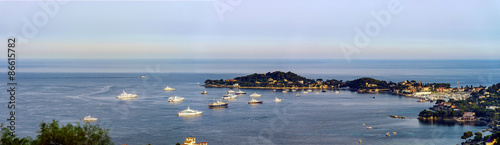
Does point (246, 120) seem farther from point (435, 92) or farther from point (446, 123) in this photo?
point (435, 92)

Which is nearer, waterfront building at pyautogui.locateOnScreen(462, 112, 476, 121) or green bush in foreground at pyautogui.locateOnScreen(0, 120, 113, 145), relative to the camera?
green bush in foreground at pyautogui.locateOnScreen(0, 120, 113, 145)

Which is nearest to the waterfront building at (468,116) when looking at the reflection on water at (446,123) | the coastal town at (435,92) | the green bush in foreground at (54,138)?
the coastal town at (435,92)

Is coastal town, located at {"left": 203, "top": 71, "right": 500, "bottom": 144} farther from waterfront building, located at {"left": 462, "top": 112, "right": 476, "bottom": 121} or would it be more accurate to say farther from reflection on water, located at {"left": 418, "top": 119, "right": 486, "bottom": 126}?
reflection on water, located at {"left": 418, "top": 119, "right": 486, "bottom": 126}

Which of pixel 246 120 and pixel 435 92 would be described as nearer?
pixel 246 120

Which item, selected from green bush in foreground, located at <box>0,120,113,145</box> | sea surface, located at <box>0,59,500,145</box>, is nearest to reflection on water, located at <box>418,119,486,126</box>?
sea surface, located at <box>0,59,500,145</box>

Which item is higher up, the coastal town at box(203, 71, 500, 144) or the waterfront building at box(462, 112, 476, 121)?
the coastal town at box(203, 71, 500, 144)

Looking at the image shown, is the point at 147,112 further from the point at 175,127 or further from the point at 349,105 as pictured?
the point at 349,105

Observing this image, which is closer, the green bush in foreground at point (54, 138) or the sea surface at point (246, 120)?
the green bush in foreground at point (54, 138)

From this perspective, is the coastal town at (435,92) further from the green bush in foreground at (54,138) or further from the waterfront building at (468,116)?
the green bush in foreground at (54,138)

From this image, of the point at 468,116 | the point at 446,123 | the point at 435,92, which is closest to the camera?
the point at 446,123

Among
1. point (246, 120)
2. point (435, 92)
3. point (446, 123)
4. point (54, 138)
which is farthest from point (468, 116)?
point (54, 138)

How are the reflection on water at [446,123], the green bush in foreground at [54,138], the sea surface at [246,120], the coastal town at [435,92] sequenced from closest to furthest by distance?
1. the green bush in foreground at [54,138]
2. the sea surface at [246,120]
3. the reflection on water at [446,123]
4. the coastal town at [435,92]
